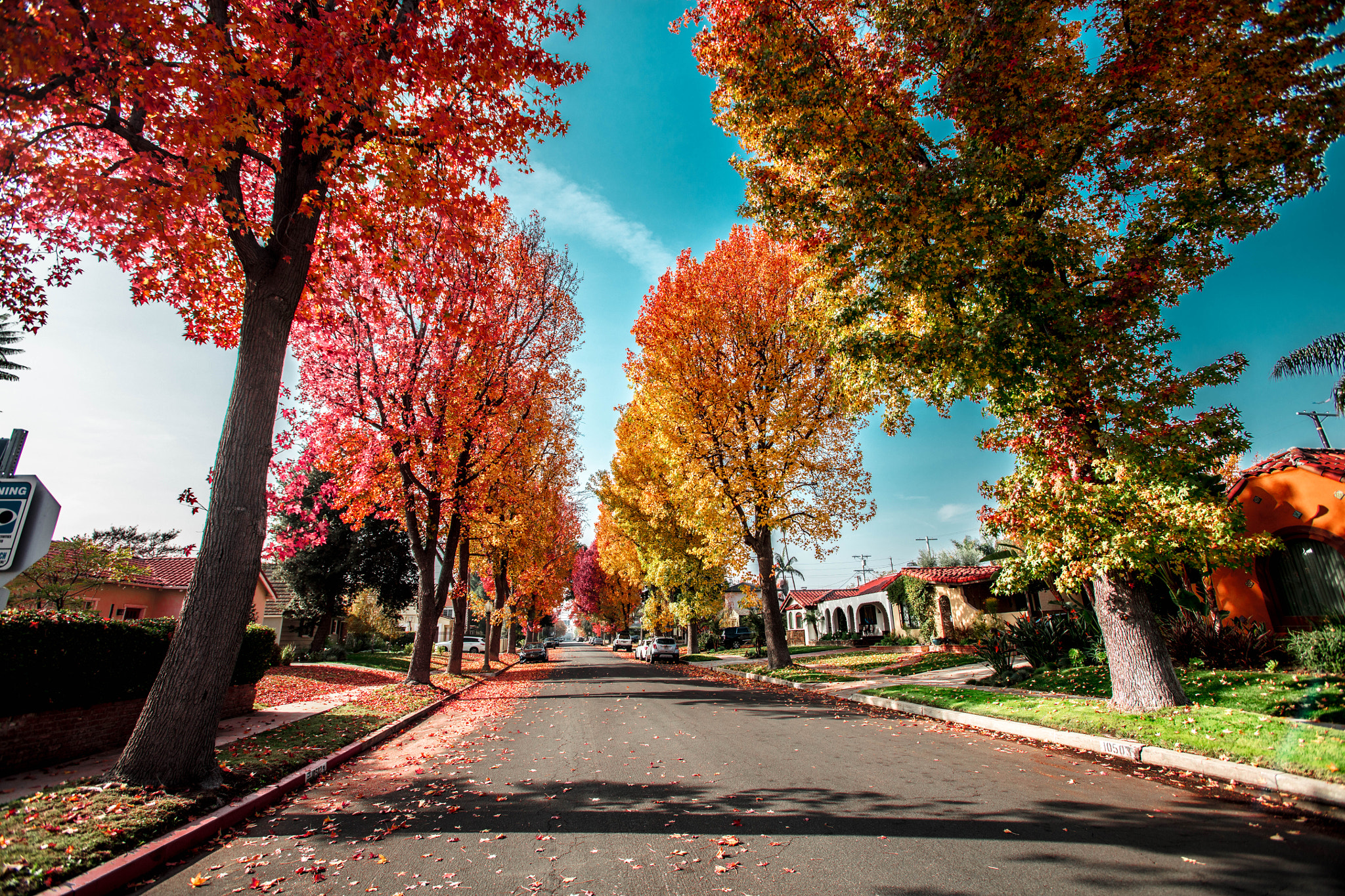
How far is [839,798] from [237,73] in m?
9.97

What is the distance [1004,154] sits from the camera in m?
8.70

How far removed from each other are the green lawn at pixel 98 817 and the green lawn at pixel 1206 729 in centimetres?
958

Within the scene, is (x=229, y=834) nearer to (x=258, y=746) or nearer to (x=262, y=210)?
(x=258, y=746)

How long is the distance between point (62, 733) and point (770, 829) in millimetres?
9056

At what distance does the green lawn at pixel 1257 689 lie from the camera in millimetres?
7230

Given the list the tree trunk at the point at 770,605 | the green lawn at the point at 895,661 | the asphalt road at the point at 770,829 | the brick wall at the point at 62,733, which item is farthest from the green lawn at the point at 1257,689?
the brick wall at the point at 62,733

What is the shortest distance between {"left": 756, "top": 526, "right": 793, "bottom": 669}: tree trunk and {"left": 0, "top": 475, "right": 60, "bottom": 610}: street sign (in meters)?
16.0

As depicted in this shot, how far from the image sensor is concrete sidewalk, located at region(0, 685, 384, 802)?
19.8 ft

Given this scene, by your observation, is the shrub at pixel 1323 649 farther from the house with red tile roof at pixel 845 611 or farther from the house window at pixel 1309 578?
the house with red tile roof at pixel 845 611

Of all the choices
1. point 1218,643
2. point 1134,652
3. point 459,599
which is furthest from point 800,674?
point 459,599

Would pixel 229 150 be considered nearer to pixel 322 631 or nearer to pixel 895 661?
pixel 895 661

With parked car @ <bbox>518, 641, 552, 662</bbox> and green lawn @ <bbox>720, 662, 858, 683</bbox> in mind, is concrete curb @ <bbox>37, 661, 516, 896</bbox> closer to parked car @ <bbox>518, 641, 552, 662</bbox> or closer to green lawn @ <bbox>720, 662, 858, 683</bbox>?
green lawn @ <bbox>720, 662, 858, 683</bbox>

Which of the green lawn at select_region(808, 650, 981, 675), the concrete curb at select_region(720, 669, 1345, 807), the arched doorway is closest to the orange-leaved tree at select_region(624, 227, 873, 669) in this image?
the green lawn at select_region(808, 650, 981, 675)

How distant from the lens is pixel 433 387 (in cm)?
1548
